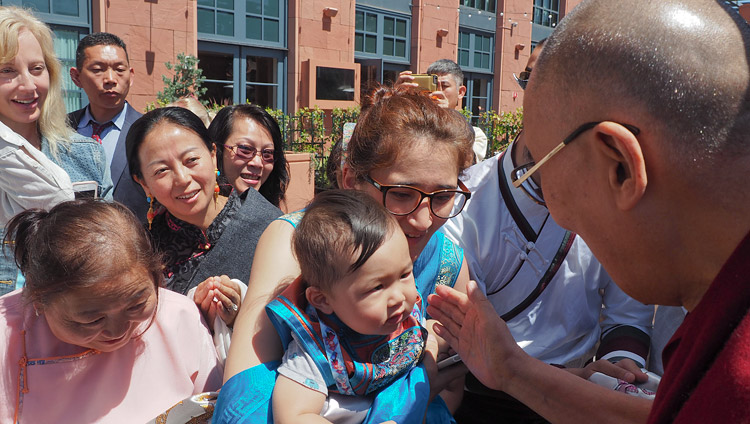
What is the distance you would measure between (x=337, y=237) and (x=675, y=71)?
100 centimetres

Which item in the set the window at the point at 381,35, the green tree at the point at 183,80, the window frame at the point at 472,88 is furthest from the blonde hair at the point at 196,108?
the window frame at the point at 472,88

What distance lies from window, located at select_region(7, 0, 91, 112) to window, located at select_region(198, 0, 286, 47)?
2165mm

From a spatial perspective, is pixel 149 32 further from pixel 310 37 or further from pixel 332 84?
pixel 332 84

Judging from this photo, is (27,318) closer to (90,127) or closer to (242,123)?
(242,123)

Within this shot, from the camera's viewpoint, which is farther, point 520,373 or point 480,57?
point 480,57

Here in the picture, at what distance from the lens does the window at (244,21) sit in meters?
11.2

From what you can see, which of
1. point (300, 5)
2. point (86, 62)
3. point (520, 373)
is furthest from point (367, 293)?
point (300, 5)

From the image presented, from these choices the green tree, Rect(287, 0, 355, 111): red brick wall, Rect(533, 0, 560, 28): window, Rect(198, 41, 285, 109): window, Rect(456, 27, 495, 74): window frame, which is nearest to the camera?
the green tree

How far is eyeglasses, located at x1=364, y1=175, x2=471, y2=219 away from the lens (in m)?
Result: 1.96

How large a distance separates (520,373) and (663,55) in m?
1.03

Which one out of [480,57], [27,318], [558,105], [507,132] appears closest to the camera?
[558,105]

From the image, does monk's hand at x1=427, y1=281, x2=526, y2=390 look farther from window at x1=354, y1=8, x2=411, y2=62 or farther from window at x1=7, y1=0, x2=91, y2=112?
window at x1=354, y1=8, x2=411, y2=62

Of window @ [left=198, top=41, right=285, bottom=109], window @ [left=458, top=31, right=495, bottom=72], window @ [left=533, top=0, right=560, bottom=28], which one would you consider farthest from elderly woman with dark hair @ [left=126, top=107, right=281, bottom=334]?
window @ [left=533, top=0, right=560, bottom=28]

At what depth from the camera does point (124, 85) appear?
14.8 feet
